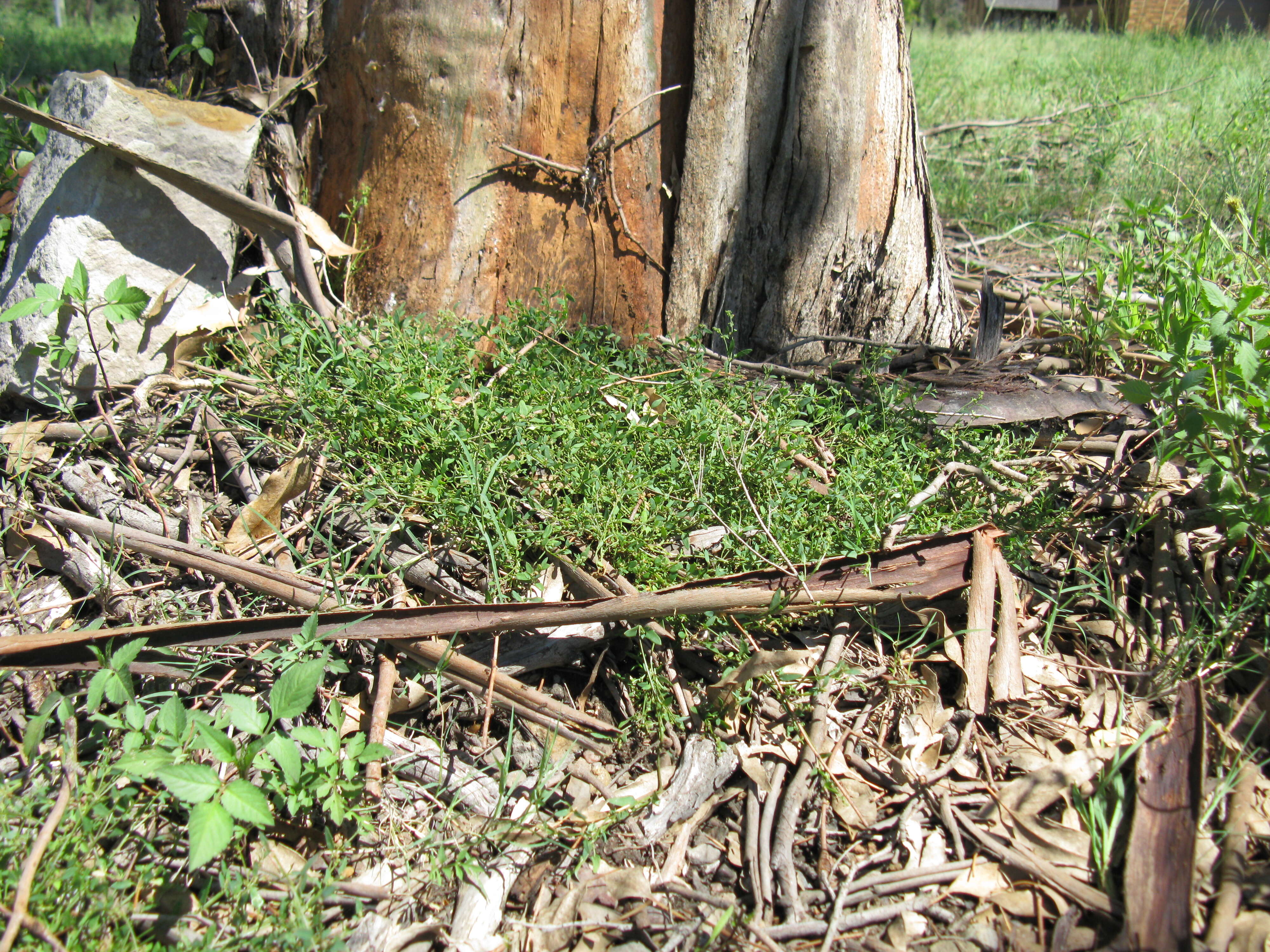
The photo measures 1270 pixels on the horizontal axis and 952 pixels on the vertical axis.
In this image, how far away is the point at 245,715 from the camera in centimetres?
171

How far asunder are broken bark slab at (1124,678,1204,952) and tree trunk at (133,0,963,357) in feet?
5.76

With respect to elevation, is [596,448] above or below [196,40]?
below

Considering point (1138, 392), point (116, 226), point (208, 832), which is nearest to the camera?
point (208, 832)

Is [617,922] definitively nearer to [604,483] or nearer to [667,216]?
[604,483]

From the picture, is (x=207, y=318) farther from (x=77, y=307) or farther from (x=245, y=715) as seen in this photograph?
(x=245, y=715)

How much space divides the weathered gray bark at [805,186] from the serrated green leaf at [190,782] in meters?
2.15

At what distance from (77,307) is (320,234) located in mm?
826

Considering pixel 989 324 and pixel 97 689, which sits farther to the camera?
pixel 989 324

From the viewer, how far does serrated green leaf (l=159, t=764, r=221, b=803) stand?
1558 millimetres

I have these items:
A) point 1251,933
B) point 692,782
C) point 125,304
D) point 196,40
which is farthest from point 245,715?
point 196,40

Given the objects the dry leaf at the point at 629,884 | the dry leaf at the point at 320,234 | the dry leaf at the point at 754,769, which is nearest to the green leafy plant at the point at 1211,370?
the dry leaf at the point at 754,769

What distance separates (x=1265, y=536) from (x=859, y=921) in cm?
151

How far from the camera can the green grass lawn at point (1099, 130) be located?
4434 mm

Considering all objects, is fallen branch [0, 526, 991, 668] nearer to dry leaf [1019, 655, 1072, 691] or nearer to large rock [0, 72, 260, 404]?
dry leaf [1019, 655, 1072, 691]
